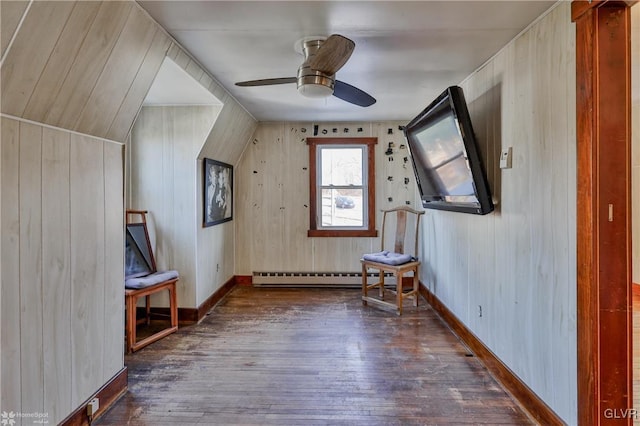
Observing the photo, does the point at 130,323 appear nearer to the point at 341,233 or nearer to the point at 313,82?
the point at 313,82

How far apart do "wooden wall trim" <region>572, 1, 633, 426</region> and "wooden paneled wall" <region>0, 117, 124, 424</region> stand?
2.49 m

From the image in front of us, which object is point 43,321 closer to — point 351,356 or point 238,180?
point 351,356

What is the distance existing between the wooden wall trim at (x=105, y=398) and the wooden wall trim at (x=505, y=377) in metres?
2.45

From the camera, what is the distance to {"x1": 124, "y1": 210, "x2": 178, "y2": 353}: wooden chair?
2709 mm

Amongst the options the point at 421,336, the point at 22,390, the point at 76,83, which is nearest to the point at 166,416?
the point at 22,390

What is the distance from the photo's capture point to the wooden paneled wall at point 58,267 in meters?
1.40

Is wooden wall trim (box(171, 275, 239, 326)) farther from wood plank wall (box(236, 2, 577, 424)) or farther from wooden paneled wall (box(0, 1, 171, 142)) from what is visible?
wood plank wall (box(236, 2, 577, 424))

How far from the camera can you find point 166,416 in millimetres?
1931

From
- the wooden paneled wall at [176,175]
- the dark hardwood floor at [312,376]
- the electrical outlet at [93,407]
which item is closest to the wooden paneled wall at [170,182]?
the wooden paneled wall at [176,175]

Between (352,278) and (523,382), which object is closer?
(523,382)

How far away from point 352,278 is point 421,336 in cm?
177

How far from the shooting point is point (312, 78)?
2.10m

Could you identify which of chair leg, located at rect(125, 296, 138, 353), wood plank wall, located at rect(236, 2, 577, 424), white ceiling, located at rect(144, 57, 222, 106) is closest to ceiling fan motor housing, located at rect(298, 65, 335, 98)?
white ceiling, located at rect(144, 57, 222, 106)

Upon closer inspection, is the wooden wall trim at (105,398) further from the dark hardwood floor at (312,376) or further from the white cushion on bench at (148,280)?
the white cushion on bench at (148,280)
